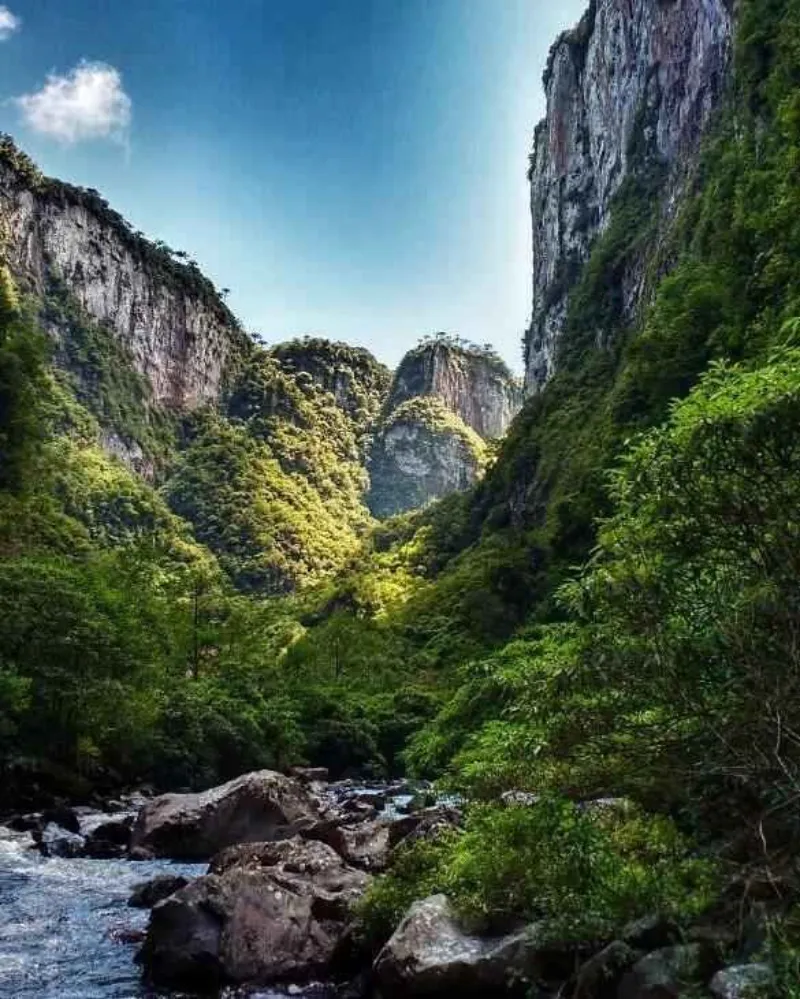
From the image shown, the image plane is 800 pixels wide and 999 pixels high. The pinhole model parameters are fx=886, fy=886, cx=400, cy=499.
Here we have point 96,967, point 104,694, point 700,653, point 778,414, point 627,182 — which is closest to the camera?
point 778,414

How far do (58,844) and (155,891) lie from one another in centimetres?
634

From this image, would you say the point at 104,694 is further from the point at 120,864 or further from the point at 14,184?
the point at 14,184

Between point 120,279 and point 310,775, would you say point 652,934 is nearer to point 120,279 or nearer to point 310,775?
point 310,775

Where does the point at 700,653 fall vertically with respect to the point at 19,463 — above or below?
below

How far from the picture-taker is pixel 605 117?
11038 cm

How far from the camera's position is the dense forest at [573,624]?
7582 millimetres

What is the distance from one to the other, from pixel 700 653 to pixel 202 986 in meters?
7.78

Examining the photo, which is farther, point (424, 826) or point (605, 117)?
point (605, 117)

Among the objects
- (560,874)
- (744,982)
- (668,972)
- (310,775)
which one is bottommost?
(310,775)

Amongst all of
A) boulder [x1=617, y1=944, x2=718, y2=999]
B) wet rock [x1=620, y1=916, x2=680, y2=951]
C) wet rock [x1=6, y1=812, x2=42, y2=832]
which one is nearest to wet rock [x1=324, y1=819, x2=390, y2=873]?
wet rock [x1=620, y1=916, x2=680, y2=951]

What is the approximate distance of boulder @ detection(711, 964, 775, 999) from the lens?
21.7 ft

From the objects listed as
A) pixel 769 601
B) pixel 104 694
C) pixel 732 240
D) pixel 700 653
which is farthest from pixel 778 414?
pixel 732 240

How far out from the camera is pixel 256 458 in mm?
179875

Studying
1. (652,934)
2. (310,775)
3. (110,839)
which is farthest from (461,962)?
(310,775)
